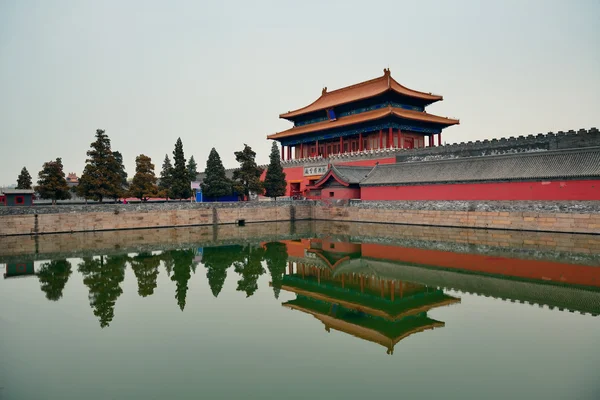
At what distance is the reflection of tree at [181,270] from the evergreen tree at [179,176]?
13.9m

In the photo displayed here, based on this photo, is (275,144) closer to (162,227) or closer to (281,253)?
(162,227)

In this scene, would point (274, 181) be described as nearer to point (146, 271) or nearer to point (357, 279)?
point (146, 271)

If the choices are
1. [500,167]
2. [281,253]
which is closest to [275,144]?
[500,167]

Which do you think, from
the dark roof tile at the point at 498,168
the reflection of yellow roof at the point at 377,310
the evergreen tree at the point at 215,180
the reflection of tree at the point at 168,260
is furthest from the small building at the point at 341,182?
the reflection of yellow roof at the point at 377,310

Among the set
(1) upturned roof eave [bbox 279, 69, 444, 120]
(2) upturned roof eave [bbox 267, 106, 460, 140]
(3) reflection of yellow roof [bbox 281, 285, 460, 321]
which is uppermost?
(1) upturned roof eave [bbox 279, 69, 444, 120]

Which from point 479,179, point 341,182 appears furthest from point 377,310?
point 341,182

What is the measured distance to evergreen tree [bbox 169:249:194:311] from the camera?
37.1ft

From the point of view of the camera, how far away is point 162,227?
27672 mm

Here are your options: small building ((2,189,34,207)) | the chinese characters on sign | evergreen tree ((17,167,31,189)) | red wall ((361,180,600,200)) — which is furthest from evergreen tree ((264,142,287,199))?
evergreen tree ((17,167,31,189))

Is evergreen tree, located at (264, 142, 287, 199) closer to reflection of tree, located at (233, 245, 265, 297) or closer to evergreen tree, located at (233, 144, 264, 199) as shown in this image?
evergreen tree, located at (233, 144, 264, 199)

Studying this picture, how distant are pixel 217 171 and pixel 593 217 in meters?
24.7

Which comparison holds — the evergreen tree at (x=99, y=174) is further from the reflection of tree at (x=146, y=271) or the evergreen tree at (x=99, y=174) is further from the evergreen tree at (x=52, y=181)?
the reflection of tree at (x=146, y=271)

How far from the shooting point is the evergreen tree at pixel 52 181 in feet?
97.2

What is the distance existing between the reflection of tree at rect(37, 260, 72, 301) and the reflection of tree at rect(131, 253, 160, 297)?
2.14 m
